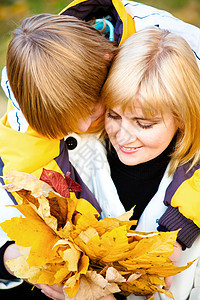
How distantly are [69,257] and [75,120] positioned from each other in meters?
0.43

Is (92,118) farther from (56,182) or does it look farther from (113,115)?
(56,182)

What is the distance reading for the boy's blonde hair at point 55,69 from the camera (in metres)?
1.01

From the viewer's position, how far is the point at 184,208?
43.7 inches

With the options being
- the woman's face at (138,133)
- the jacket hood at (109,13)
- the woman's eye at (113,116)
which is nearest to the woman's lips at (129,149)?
the woman's face at (138,133)

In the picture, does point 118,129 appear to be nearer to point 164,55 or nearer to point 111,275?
point 164,55

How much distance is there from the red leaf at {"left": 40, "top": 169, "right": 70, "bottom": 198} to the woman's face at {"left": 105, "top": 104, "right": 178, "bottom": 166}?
0.34m

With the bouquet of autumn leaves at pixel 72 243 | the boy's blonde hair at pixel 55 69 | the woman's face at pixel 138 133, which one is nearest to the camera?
the bouquet of autumn leaves at pixel 72 243

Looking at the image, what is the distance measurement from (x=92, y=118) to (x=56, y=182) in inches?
15.6

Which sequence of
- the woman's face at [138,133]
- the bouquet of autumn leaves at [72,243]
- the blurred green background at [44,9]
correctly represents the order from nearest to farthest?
the bouquet of autumn leaves at [72,243] → the woman's face at [138,133] → the blurred green background at [44,9]

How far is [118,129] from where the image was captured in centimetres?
118

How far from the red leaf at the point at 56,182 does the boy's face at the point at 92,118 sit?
0.30 metres

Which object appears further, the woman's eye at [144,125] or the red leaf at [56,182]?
the woman's eye at [144,125]

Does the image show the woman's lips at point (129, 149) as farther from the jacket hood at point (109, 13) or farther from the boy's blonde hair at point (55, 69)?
the jacket hood at point (109, 13)

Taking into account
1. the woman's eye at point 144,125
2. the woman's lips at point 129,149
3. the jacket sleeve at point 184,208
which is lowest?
the jacket sleeve at point 184,208
